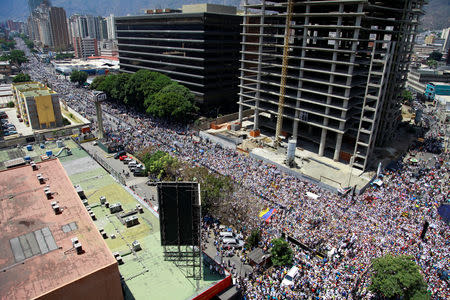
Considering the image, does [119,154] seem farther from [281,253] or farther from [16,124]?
[281,253]

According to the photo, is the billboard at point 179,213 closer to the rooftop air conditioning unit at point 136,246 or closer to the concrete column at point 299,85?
the rooftop air conditioning unit at point 136,246

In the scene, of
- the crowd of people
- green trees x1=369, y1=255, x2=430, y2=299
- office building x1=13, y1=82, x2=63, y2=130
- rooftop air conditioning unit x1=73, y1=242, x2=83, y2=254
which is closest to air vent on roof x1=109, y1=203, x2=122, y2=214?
rooftop air conditioning unit x1=73, y1=242, x2=83, y2=254

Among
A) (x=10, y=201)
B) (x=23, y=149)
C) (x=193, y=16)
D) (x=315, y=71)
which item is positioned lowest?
(x=23, y=149)

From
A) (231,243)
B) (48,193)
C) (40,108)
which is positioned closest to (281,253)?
(231,243)

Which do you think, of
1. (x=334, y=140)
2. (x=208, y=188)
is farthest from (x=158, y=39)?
(x=208, y=188)

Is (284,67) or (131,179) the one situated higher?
(284,67)

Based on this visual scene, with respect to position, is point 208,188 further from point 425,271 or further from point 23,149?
point 23,149

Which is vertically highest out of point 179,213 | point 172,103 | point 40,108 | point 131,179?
point 179,213
